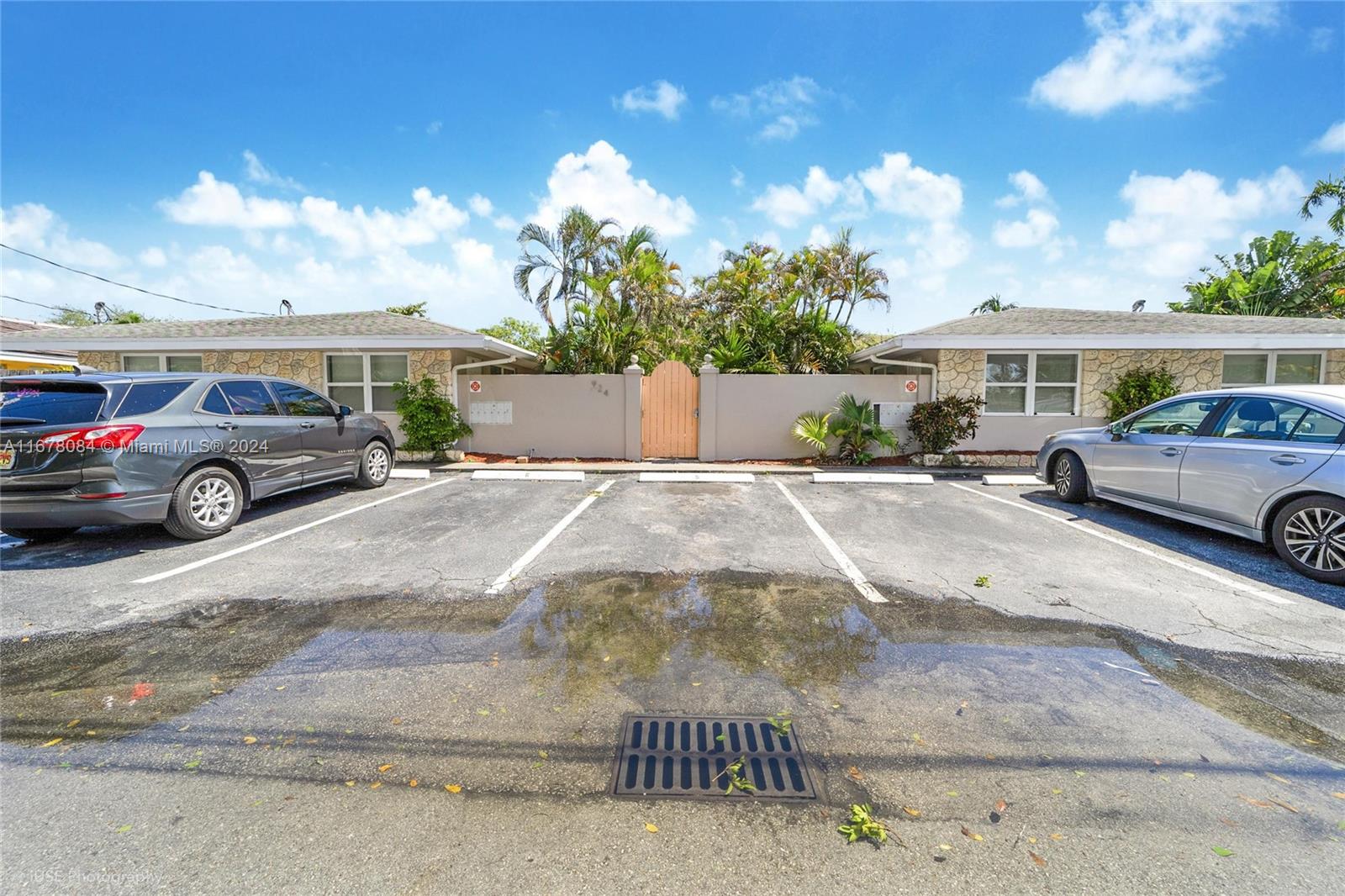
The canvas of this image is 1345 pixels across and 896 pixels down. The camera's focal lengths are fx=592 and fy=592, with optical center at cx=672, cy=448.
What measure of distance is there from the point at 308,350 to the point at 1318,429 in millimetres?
15016

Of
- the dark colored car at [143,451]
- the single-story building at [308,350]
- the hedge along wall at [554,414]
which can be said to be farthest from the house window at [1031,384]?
the dark colored car at [143,451]

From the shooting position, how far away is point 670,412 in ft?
41.1

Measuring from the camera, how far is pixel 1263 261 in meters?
23.1

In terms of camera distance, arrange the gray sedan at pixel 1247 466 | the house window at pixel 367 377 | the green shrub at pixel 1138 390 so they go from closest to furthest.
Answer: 1. the gray sedan at pixel 1247 466
2. the green shrub at pixel 1138 390
3. the house window at pixel 367 377

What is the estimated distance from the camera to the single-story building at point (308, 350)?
1180cm

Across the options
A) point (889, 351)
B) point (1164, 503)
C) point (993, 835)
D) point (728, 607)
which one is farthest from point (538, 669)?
point (889, 351)

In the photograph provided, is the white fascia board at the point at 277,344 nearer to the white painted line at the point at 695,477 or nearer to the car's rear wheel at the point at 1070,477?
the white painted line at the point at 695,477

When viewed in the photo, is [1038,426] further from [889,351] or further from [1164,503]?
[1164,503]

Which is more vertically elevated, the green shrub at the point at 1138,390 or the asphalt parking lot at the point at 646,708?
the green shrub at the point at 1138,390

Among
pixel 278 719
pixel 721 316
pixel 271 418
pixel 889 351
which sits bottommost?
pixel 278 719

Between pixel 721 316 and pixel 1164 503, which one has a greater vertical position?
pixel 721 316

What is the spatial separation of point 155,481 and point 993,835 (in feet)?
23.0

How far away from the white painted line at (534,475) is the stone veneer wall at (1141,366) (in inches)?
410

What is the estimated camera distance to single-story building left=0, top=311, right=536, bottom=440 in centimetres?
1180
